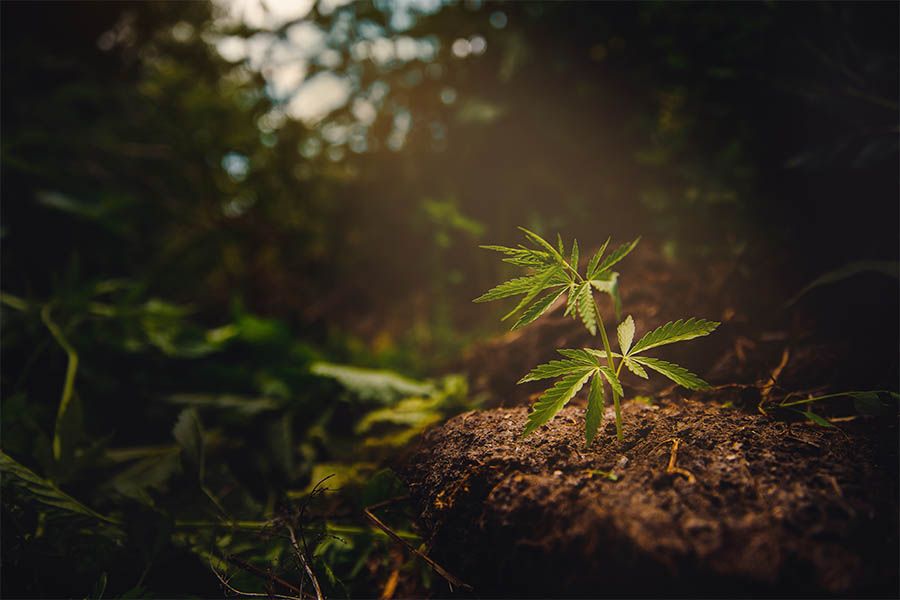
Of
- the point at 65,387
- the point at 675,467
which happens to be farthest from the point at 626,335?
the point at 65,387

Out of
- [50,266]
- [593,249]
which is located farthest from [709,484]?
[50,266]

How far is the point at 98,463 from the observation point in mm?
1502

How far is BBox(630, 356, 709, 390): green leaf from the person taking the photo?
884mm

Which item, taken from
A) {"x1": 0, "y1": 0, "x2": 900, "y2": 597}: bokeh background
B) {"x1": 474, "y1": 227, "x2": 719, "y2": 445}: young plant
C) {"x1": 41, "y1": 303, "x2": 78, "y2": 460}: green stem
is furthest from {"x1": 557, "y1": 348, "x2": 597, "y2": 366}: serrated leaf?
{"x1": 41, "y1": 303, "x2": 78, "y2": 460}: green stem

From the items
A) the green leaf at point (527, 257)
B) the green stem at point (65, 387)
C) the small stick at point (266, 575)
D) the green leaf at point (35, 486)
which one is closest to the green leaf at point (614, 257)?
the green leaf at point (527, 257)

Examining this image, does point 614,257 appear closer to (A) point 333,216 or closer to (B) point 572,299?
(B) point 572,299

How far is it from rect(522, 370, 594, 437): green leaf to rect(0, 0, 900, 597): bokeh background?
566 millimetres

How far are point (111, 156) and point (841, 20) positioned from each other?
4.06 metres

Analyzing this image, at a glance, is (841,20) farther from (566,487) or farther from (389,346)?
(389,346)

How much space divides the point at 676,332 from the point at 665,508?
368 mm

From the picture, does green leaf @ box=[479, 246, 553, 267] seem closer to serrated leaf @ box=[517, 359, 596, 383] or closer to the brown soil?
serrated leaf @ box=[517, 359, 596, 383]

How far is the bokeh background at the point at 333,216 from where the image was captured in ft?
4.55

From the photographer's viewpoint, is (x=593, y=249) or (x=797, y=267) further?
(x=593, y=249)

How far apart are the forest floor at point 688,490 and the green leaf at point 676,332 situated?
0.24 metres
